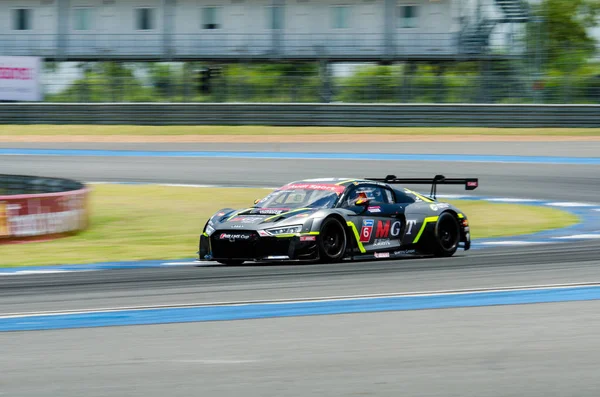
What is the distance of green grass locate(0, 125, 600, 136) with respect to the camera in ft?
100

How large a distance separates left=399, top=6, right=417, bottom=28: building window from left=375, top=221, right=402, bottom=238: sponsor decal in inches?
1332

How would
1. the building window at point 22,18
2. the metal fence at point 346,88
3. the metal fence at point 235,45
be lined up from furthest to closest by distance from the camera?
the building window at point 22,18 → the metal fence at point 235,45 → the metal fence at point 346,88

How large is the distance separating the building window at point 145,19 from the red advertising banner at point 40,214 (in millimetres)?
33422

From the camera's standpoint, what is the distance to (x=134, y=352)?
22.4 feet

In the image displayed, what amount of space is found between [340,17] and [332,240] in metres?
35.2

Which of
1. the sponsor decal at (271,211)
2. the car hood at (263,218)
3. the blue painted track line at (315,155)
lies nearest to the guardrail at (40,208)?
the car hood at (263,218)

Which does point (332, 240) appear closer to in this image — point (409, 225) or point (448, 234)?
point (409, 225)

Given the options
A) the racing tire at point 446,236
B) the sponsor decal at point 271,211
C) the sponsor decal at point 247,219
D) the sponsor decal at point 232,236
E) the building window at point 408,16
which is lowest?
the racing tire at point 446,236

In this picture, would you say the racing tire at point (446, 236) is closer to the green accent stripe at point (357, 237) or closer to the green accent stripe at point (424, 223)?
the green accent stripe at point (424, 223)

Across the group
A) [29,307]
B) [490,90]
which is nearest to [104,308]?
[29,307]

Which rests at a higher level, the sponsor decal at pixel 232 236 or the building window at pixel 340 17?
the building window at pixel 340 17

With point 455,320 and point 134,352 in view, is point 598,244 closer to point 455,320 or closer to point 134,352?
point 455,320

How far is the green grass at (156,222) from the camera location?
13281mm

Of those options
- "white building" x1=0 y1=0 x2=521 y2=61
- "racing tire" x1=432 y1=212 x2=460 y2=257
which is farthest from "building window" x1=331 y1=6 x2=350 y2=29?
"racing tire" x1=432 y1=212 x2=460 y2=257
